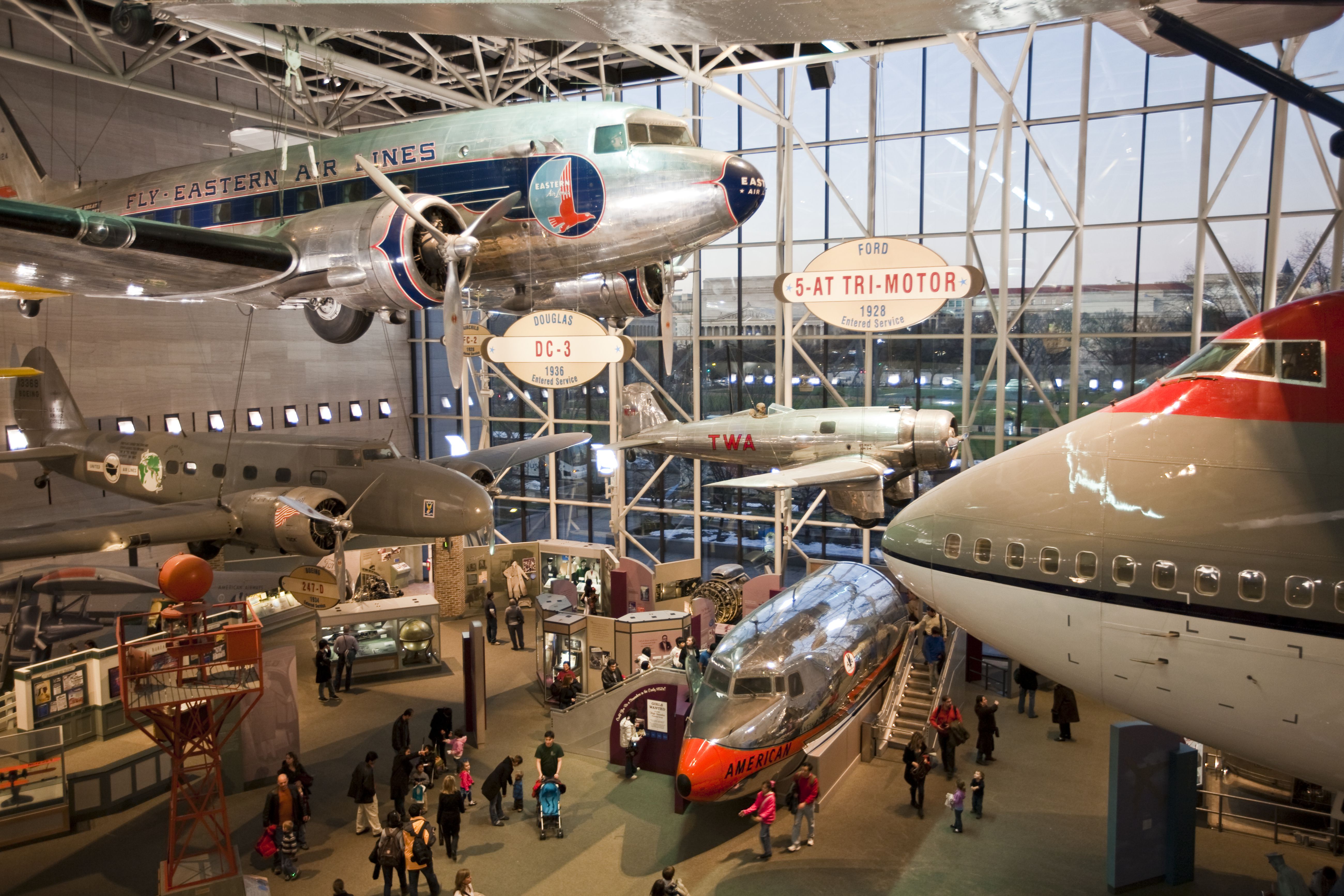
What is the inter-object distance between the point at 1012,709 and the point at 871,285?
31.5 ft

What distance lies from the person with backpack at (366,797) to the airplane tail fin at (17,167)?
1187 cm

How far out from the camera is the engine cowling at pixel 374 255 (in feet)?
37.3

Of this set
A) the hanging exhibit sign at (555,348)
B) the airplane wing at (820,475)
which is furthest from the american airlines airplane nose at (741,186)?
the airplane wing at (820,475)

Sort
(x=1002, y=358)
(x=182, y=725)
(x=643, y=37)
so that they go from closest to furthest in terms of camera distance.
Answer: (x=643, y=37), (x=182, y=725), (x=1002, y=358)

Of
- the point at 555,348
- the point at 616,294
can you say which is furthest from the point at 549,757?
the point at 616,294

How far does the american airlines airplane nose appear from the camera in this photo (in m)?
11.4

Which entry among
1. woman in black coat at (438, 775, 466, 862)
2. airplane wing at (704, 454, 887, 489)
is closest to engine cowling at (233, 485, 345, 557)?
woman in black coat at (438, 775, 466, 862)

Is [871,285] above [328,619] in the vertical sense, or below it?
above

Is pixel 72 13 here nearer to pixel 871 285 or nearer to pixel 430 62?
pixel 430 62

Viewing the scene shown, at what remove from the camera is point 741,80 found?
74.6 feet

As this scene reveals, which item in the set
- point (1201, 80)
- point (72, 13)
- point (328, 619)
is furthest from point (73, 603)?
point (1201, 80)

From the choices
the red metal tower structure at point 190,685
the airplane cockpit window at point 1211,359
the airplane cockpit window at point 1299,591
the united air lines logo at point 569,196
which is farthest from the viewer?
the united air lines logo at point 569,196

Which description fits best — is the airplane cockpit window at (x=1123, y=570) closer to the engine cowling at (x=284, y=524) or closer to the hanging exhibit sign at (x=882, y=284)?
the hanging exhibit sign at (x=882, y=284)

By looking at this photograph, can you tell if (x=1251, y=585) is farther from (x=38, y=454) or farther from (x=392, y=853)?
(x=38, y=454)
